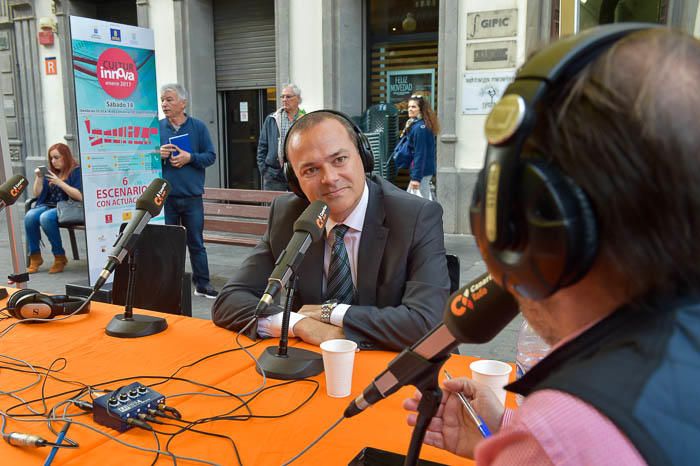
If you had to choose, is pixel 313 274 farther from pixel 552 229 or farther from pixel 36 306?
pixel 552 229

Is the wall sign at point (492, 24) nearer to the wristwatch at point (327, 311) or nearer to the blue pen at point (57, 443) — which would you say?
the wristwatch at point (327, 311)

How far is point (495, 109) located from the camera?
62cm

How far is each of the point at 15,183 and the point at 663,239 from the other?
9.14ft

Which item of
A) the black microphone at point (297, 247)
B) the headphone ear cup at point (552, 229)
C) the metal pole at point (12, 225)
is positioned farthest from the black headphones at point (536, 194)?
the metal pole at point (12, 225)

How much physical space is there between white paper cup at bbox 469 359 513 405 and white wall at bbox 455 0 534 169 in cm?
589

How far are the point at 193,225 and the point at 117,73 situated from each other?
1.46 metres

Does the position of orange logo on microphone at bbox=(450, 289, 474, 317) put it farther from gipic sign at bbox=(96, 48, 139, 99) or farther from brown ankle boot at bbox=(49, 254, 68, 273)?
brown ankle boot at bbox=(49, 254, 68, 273)

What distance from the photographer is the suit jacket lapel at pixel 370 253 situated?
2223 mm

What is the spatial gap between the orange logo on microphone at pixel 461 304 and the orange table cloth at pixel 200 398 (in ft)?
1.69

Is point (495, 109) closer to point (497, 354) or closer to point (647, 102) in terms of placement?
point (647, 102)

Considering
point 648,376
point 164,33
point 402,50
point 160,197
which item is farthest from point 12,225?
point 164,33

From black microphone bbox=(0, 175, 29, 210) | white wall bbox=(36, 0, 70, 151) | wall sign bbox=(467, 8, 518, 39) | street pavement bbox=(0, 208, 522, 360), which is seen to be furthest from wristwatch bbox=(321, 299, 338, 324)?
white wall bbox=(36, 0, 70, 151)

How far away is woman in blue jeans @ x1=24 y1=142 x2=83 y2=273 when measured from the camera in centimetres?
639

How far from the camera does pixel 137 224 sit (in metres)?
2.01
